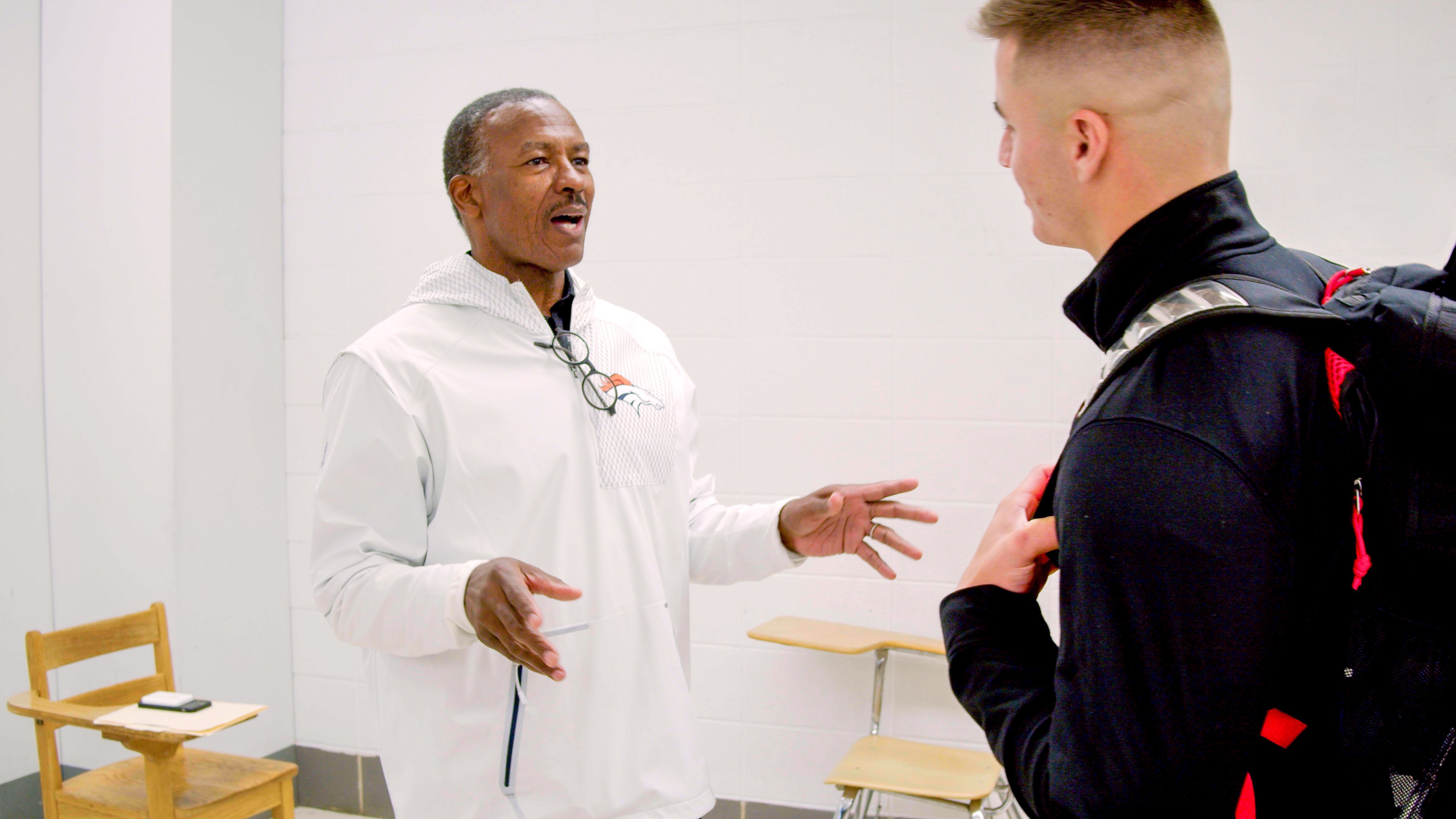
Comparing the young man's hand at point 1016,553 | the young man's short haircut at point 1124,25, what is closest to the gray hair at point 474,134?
the young man's short haircut at point 1124,25

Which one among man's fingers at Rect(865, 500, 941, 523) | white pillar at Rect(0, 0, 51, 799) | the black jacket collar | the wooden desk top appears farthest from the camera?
white pillar at Rect(0, 0, 51, 799)

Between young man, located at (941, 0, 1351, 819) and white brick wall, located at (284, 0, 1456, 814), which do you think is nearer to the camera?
young man, located at (941, 0, 1351, 819)

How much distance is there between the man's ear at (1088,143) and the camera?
89 cm

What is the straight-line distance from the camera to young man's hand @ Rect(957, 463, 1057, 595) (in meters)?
0.93

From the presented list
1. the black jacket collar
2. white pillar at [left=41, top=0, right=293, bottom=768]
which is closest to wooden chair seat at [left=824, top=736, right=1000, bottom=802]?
the black jacket collar

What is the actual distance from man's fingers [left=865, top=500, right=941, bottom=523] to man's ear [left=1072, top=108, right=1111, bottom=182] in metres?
0.76

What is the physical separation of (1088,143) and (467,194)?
47.5 inches

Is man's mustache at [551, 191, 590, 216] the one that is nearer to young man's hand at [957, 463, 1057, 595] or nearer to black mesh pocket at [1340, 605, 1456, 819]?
young man's hand at [957, 463, 1057, 595]

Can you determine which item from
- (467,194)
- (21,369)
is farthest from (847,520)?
(21,369)

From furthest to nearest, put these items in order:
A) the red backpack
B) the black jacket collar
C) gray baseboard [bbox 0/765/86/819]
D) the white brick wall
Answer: gray baseboard [bbox 0/765/86/819]
the white brick wall
the black jacket collar
the red backpack

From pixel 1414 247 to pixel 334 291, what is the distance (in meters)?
3.44

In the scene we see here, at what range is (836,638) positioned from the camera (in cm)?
286

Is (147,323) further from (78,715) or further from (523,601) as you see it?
(523,601)

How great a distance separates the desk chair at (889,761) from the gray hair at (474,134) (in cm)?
160
